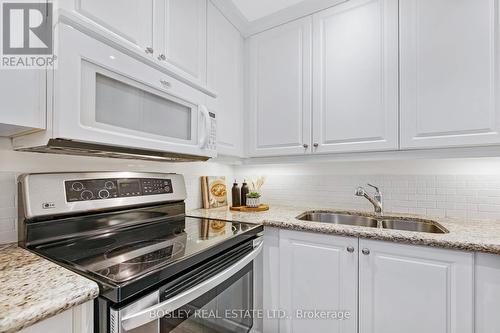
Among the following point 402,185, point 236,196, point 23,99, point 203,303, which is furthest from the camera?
point 236,196

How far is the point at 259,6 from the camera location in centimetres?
174

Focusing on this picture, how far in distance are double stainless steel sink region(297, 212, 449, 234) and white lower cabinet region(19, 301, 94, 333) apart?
49.9 inches

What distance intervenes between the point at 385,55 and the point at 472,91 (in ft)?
1.62

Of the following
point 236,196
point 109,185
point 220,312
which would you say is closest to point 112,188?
point 109,185

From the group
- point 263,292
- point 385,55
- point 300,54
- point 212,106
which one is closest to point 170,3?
point 212,106

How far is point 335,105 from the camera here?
5.40ft

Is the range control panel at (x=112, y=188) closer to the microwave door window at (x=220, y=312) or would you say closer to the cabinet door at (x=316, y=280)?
the microwave door window at (x=220, y=312)

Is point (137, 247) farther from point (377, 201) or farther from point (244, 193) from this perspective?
point (377, 201)

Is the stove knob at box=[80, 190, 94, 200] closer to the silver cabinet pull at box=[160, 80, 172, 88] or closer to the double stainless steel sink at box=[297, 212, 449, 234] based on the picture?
the silver cabinet pull at box=[160, 80, 172, 88]

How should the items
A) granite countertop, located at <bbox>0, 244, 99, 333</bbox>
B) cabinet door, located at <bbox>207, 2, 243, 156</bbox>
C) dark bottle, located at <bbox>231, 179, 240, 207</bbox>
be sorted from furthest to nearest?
dark bottle, located at <bbox>231, 179, 240, 207</bbox>, cabinet door, located at <bbox>207, 2, 243, 156</bbox>, granite countertop, located at <bbox>0, 244, 99, 333</bbox>

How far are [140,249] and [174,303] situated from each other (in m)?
0.28

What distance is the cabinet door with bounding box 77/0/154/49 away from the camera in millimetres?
895

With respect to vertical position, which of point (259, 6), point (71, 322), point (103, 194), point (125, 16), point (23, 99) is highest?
point (259, 6)

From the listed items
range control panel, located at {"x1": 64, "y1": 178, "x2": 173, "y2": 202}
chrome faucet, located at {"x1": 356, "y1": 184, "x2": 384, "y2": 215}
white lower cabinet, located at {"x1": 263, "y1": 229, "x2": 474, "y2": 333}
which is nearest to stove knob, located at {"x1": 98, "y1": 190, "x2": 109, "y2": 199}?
range control panel, located at {"x1": 64, "y1": 178, "x2": 173, "y2": 202}
